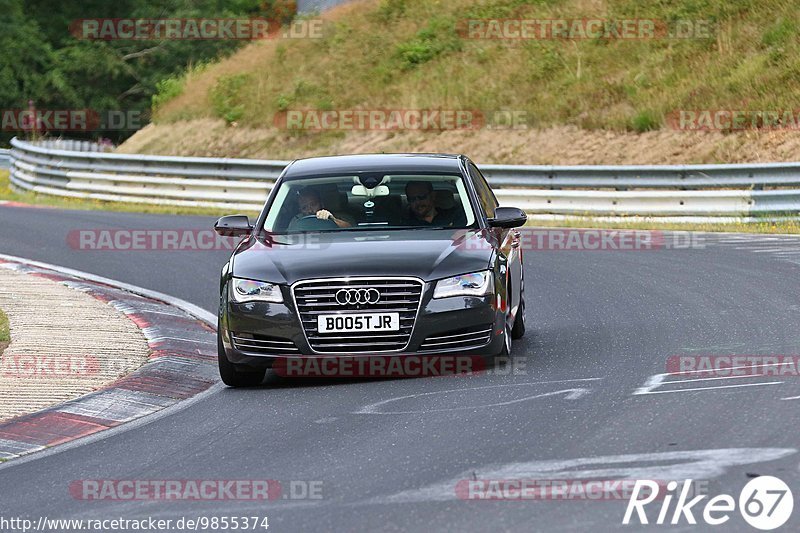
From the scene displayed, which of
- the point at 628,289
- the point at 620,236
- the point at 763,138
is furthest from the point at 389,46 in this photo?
the point at 628,289

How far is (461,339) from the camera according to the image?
386 inches

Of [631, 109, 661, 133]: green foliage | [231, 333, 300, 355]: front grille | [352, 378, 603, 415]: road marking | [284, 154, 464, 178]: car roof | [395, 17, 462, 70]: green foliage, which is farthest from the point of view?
[395, 17, 462, 70]: green foliage

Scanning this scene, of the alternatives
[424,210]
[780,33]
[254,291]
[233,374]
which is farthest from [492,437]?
→ [780,33]

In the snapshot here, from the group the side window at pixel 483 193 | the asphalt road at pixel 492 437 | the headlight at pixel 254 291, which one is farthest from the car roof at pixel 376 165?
the headlight at pixel 254 291

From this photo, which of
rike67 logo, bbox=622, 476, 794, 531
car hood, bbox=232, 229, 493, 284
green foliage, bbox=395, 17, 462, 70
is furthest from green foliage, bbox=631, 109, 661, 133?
rike67 logo, bbox=622, 476, 794, 531

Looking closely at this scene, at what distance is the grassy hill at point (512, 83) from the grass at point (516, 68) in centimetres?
4

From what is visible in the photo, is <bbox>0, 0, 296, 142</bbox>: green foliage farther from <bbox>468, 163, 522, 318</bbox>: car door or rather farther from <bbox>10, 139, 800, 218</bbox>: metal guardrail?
<bbox>468, 163, 522, 318</bbox>: car door

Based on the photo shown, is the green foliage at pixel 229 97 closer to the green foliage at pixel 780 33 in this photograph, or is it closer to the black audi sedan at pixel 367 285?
the green foliage at pixel 780 33

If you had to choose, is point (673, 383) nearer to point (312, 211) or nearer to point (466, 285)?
point (466, 285)

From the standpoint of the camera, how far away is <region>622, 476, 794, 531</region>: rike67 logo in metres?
5.77

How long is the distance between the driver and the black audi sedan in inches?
0.4

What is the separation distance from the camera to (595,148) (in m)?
30.0

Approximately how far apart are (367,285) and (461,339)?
29.1 inches

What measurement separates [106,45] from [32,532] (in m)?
58.9
